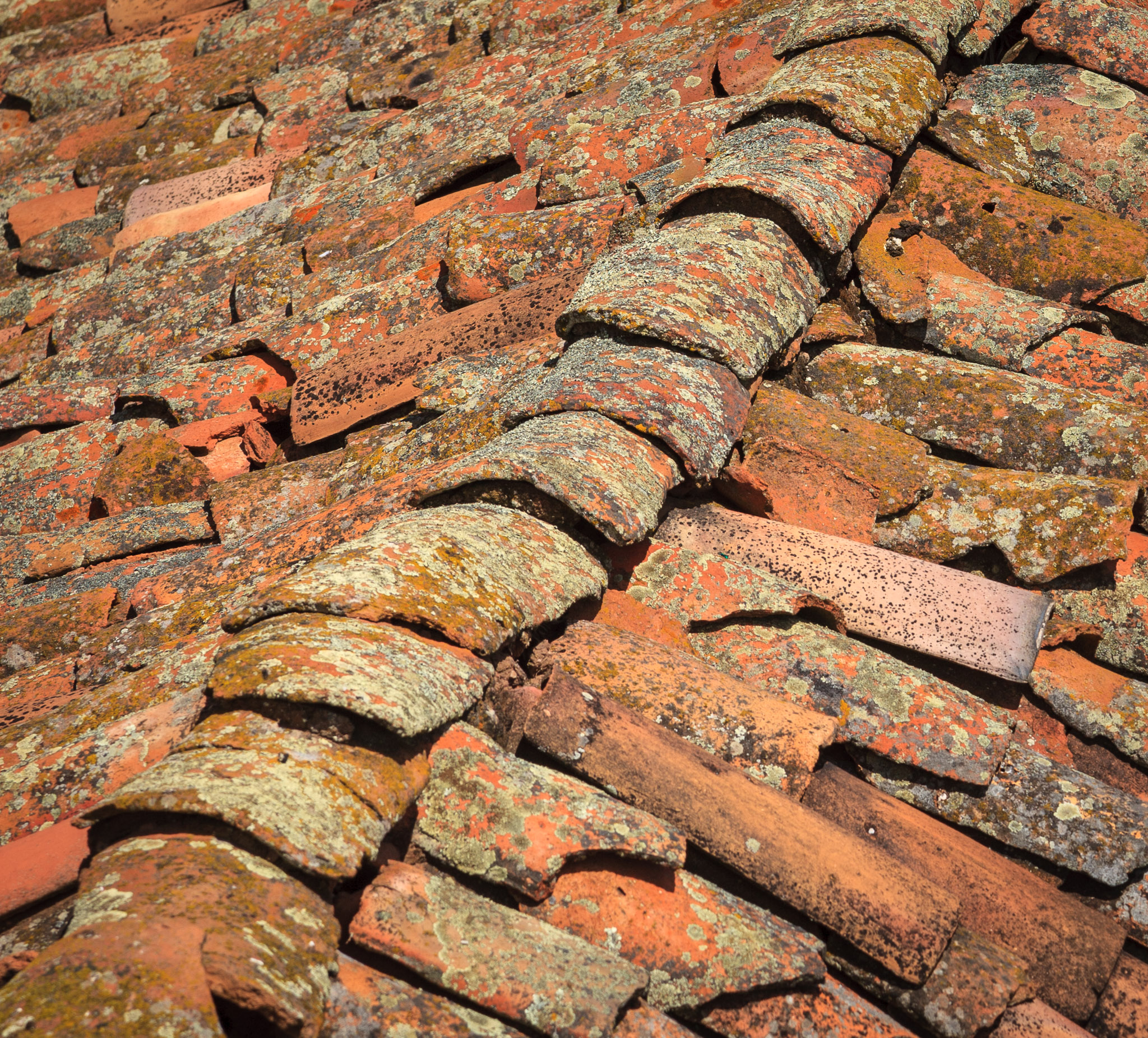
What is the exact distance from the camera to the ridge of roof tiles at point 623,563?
160cm

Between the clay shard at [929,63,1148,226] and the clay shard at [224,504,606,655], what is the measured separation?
10.2 ft

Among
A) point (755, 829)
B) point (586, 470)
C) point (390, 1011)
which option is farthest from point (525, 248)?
point (390, 1011)

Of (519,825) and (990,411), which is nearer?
(519,825)

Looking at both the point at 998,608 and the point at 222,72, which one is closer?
the point at 998,608

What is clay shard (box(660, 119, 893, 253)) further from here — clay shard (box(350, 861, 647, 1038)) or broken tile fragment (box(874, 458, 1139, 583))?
clay shard (box(350, 861, 647, 1038))

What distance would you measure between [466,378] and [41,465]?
2194 mm

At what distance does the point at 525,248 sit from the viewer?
417 cm

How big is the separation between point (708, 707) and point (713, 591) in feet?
1.42

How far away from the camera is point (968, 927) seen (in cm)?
199

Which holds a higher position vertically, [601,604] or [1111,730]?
[601,604]

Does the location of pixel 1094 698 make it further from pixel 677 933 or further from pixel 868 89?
pixel 868 89

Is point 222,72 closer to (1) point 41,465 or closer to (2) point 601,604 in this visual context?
(1) point 41,465

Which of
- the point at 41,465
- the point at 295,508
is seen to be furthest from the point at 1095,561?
the point at 41,465

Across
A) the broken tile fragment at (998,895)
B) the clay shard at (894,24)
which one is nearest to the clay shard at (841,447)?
the broken tile fragment at (998,895)
